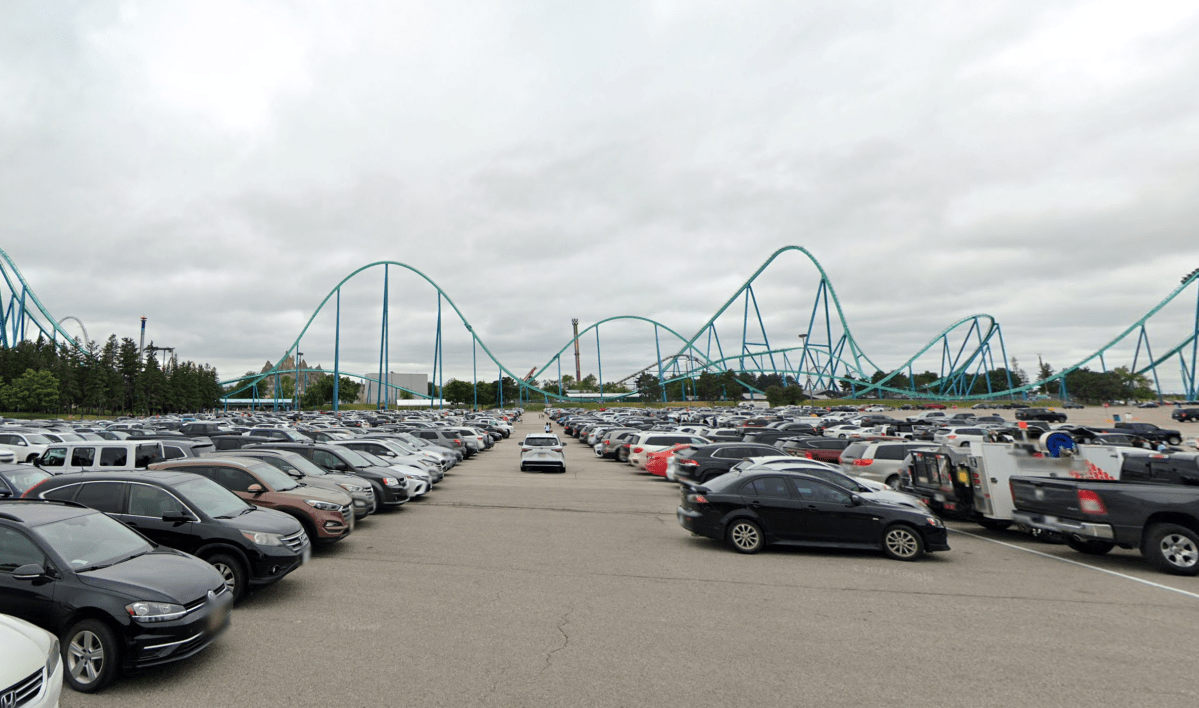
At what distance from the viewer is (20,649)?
12.6 feet

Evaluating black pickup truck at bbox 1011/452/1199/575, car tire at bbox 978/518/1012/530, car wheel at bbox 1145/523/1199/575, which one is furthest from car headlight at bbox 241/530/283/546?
car tire at bbox 978/518/1012/530

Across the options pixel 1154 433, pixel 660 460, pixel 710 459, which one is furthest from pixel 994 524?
pixel 1154 433

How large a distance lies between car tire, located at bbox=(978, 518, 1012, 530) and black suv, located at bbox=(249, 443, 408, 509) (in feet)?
41.1

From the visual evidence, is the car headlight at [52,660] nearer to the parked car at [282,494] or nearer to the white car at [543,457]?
the parked car at [282,494]

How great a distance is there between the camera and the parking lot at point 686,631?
511cm

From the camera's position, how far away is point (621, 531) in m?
12.2

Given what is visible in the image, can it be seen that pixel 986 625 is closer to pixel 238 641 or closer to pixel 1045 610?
pixel 1045 610

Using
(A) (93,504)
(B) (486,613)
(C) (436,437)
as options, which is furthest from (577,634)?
(C) (436,437)

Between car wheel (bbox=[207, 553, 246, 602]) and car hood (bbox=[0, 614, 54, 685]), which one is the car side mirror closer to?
car hood (bbox=[0, 614, 54, 685])

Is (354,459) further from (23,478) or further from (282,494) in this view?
→ (23,478)

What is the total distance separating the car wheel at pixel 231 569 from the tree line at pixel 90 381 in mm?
88321

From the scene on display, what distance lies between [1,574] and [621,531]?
9.01 m

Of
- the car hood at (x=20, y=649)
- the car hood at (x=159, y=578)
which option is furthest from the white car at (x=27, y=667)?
the car hood at (x=159, y=578)

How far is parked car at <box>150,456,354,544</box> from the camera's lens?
31.7ft
